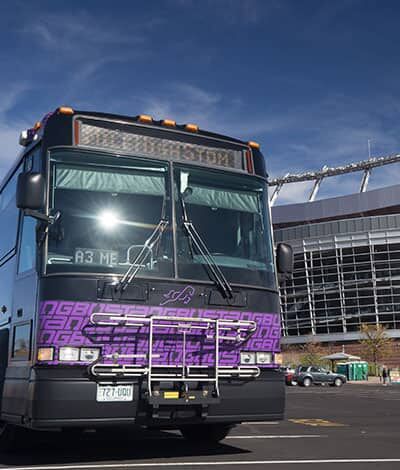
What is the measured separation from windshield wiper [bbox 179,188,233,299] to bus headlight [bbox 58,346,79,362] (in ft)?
Result: 5.76

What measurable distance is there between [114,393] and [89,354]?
1.53 feet

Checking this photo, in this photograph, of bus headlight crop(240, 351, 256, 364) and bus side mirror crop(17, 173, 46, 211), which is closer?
bus side mirror crop(17, 173, 46, 211)

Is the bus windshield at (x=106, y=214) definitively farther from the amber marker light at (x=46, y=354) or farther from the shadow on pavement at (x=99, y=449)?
the shadow on pavement at (x=99, y=449)

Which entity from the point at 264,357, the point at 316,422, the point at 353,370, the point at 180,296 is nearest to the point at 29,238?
the point at 180,296

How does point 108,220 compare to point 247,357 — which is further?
point 247,357

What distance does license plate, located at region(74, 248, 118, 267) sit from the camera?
267 inches

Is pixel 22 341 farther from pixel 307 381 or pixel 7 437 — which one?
pixel 307 381

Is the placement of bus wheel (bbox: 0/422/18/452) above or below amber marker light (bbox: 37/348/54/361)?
below

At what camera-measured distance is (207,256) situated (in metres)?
7.39

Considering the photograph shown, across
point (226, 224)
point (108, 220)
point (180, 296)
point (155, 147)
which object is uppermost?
point (155, 147)

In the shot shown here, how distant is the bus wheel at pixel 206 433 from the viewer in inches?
350

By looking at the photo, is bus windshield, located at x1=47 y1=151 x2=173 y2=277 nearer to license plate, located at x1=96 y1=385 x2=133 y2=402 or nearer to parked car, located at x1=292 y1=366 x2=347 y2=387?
license plate, located at x1=96 y1=385 x2=133 y2=402

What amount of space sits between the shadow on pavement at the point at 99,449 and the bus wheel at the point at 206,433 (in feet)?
0.39

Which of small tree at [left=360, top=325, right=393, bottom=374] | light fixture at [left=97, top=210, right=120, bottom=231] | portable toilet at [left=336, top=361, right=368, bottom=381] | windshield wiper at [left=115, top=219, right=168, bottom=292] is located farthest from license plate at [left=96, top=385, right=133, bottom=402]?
small tree at [left=360, top=325, right=393, bottom=374]
